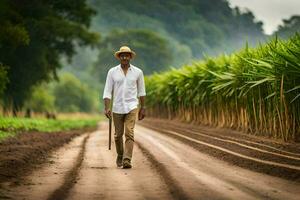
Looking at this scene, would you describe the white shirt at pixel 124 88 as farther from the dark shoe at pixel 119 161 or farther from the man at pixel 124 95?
the dark shoe at pixel 119 161

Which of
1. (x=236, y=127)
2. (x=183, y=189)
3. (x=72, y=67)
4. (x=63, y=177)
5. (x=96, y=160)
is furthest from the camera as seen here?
(x=72, y=67)

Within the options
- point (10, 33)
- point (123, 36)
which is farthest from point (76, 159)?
point (123, 36)

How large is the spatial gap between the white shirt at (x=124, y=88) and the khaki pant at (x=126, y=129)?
0.35 ft

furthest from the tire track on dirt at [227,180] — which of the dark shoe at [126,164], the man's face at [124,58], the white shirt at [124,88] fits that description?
the man's face at [124,58]

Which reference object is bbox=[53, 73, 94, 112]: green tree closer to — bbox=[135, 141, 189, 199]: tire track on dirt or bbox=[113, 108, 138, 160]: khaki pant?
bbox=[135, 141, 189, 199]: tire track on dirt

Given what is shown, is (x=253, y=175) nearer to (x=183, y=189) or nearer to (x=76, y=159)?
(x=183, y=189)

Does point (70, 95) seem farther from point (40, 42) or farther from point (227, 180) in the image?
point (227, 180)

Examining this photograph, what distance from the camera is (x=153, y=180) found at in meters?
8.77

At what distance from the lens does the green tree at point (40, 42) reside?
35.2 meters

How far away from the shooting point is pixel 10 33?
27359 mm

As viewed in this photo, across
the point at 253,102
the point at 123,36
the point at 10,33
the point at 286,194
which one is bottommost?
the point at 286,194

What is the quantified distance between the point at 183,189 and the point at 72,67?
108 m

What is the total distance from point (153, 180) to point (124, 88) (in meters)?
2.55

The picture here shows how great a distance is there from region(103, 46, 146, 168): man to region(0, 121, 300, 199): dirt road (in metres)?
0.55
